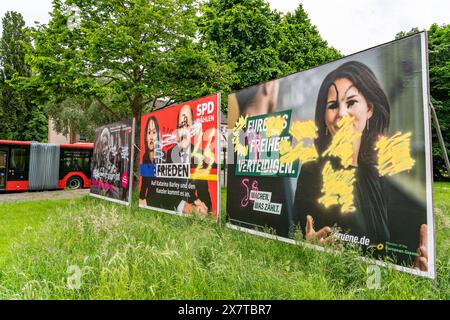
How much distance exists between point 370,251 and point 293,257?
102 centimetres

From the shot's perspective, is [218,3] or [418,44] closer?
[418,44]

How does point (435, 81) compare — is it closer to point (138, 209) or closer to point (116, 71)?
point (116, 71)

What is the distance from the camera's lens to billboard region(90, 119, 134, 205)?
9516 millimetres

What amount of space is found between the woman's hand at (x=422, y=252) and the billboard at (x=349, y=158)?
0.01m

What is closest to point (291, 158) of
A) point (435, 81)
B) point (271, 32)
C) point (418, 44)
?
point (418, 44)

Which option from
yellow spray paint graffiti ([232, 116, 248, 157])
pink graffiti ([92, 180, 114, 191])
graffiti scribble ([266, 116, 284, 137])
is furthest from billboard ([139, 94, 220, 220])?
pink graffiti ([92, 180, 114, 191])

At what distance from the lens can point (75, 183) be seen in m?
20.6

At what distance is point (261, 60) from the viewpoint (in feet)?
58.5

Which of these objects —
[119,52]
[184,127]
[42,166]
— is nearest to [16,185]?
[42,166]

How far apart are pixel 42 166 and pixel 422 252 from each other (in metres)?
19.5

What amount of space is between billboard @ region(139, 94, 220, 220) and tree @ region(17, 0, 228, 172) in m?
3.04

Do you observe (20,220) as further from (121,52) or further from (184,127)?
(121,52)

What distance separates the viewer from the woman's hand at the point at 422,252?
3633mm

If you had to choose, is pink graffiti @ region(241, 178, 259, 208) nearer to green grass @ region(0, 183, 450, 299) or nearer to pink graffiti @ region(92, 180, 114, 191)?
green grass @ region(0, 183, 450, 299)
